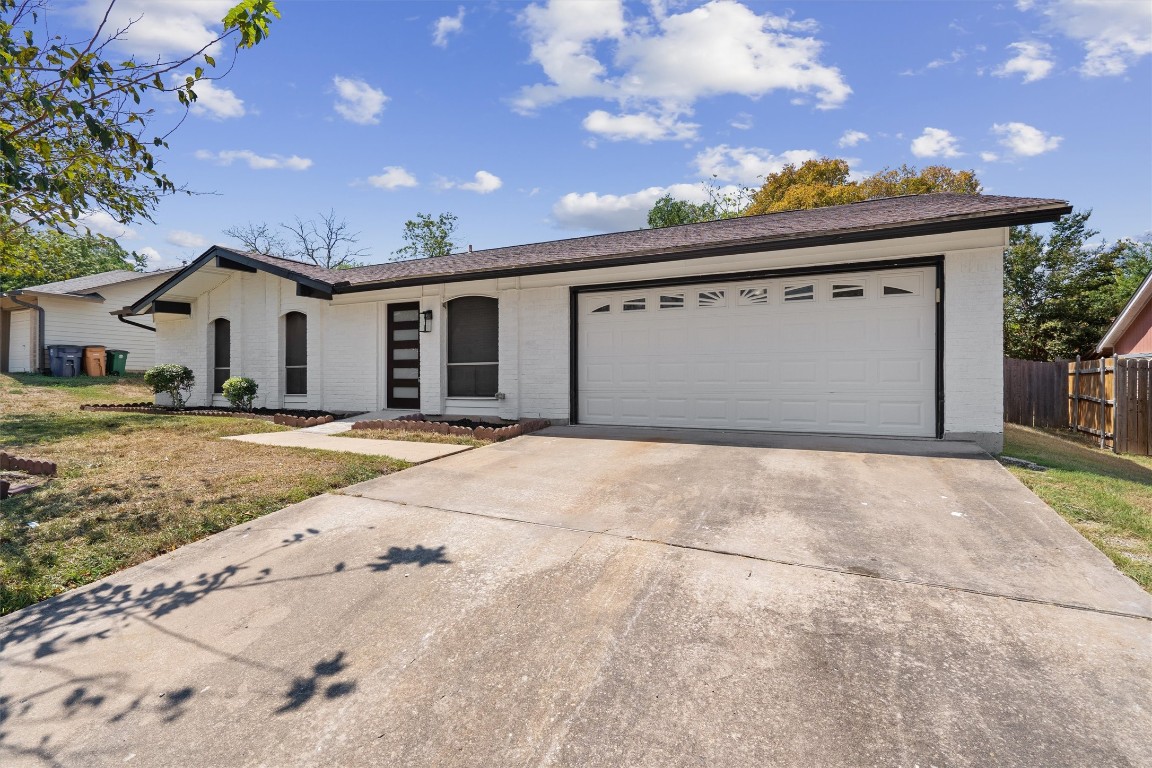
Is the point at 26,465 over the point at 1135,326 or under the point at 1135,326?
under

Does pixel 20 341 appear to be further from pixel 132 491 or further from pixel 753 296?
pixel 753 296

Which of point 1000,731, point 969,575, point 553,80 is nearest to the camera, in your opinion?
point 1000,731

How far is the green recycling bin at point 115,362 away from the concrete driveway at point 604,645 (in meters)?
23.9

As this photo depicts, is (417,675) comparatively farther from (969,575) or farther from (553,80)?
(553,80)

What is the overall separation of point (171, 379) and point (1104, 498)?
A: 1576 centimetres

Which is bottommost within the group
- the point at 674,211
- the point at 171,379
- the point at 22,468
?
the point at 22,468

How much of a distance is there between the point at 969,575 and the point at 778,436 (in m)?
4.69

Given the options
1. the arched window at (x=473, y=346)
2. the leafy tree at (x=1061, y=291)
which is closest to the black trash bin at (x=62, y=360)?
the arched window at (x=473, y=346)

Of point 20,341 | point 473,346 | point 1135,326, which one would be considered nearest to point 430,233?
point 20,341

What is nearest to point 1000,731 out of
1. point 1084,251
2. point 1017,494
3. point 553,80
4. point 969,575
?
point 969,575

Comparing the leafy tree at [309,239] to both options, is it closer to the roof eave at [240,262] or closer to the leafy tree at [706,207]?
the leafy tree at [706,207]

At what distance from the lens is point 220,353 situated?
13391 millimetres

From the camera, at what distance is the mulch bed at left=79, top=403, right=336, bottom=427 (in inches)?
386

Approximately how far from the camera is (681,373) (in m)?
8.53
